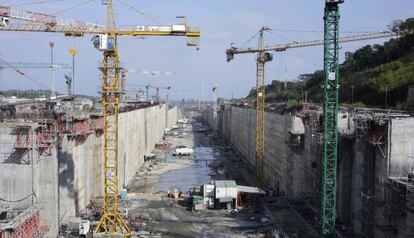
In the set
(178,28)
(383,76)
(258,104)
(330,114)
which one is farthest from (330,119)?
(383,76)

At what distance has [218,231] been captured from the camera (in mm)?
33844

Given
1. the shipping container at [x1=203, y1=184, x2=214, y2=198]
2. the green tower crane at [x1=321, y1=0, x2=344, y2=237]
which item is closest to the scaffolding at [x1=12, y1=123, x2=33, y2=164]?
the shipping container at [x1=203, y1=184, x2=214, y2=198]

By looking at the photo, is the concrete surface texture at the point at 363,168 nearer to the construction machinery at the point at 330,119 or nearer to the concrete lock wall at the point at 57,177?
the construction machinery at the point at 330,119

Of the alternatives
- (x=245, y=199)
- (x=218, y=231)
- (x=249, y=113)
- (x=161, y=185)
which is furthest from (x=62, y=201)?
(x=249, y=113)

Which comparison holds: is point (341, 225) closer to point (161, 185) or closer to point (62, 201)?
point (62, 201)

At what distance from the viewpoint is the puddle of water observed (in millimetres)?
61938

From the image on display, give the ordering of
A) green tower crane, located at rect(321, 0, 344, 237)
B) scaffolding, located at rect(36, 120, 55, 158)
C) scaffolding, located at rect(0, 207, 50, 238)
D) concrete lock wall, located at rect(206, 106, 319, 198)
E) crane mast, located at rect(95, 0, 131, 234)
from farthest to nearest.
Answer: concrete lock wall, located at rect(206, 106, 319, 198) → crane mast, located at rect(95, 0, 131, 234) → scaffolding, located at rect(36, 120, 55, 158) → green tower crane, located at rect(321, 0, 344, 237) → scaffolding, located at rect(0, 207, 50, 238)

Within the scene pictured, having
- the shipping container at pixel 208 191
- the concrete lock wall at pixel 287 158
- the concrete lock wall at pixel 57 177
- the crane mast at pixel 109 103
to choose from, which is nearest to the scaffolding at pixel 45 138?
the concrete lock wall at pixel 57 177

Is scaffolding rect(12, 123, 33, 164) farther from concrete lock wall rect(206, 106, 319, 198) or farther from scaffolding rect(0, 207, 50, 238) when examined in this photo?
concrete lock wall rect(206, 106, 319, 198)

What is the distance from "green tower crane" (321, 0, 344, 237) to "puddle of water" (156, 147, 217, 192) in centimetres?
2991

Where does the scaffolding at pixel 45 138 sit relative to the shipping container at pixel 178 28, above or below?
below

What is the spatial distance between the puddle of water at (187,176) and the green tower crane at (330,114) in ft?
98.1

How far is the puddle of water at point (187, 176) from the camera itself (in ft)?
203

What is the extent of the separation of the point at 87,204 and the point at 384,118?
24.5 metres
